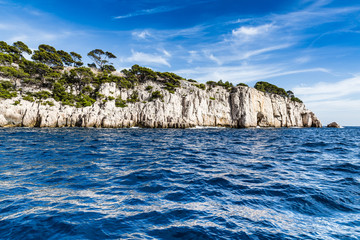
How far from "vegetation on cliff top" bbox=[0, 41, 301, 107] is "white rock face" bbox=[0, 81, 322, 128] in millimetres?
3111

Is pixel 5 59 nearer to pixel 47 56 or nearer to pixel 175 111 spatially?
pixel 47 56

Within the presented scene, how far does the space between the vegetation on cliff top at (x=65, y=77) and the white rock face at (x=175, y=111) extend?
3.11 metres

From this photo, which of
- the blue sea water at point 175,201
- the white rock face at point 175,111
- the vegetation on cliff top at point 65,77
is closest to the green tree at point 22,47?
the vegetation on cliff top at point 65,77

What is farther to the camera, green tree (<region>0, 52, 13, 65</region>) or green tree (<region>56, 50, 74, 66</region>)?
green tree (<region>56, 50, 74, 66</region>)

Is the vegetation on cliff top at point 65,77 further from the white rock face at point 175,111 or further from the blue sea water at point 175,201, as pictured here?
the blue sea water at point 175,201

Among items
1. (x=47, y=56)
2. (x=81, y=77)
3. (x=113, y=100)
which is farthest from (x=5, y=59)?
(x=113, y=100)

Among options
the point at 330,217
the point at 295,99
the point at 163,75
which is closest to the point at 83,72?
the point at 163,75

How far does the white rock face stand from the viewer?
45500 millimetres

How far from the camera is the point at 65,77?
6644 cm

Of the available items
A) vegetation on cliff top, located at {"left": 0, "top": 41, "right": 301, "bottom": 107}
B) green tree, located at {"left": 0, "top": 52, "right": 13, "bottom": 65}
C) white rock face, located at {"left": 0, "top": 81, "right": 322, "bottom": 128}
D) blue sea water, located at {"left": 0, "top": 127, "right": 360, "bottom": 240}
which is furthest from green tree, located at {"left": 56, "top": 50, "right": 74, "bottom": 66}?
blue sea water, located at {"left": 0, "top": 127, "right": 360, "bottom": 240}

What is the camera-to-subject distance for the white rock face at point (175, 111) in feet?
149

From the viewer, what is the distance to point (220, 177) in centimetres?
887

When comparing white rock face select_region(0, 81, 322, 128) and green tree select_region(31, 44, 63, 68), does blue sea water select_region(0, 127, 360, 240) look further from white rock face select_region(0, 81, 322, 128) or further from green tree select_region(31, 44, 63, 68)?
green tree select_region(31, 44, 63, 68)

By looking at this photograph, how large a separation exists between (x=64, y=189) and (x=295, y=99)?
383ft
